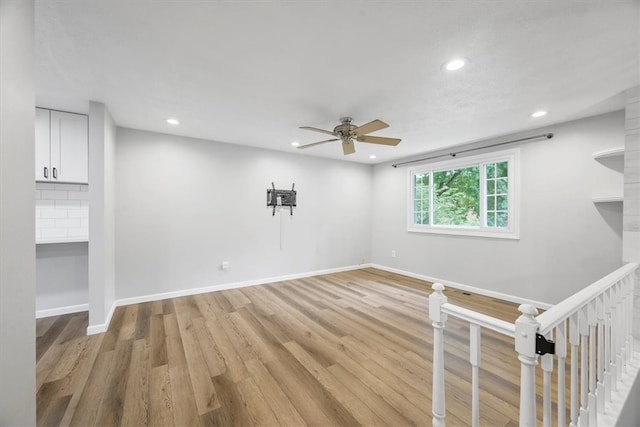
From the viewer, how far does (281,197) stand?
4594mm

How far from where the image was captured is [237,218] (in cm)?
420

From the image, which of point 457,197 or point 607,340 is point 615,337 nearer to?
point 607,340

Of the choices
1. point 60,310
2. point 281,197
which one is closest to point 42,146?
point 60,310

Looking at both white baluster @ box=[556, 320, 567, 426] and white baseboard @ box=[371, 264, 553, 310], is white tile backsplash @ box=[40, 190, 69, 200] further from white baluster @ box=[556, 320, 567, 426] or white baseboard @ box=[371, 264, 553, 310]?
white baseboard @ box=[371, 264, 553, 310]

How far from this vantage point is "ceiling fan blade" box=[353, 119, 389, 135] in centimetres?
231

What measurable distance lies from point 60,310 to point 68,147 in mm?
2006

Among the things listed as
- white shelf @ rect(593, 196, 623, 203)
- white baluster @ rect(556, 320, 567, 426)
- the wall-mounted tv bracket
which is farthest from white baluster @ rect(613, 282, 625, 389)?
the wall-mounted tv bracket

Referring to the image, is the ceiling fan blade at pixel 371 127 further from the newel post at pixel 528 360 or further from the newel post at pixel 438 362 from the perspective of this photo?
the newel post at pixel 528 360

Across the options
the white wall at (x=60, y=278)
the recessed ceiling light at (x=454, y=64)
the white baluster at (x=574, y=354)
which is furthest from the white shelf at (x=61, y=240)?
the white baluster at (x=574, y=354)

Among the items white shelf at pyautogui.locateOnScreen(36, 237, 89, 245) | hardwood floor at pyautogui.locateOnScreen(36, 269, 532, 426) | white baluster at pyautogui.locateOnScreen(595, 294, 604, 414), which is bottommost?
hardwood floor at pyautogui.locateOnScreen(36, 269, 532, 426)

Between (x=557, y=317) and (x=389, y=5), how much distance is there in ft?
5.70

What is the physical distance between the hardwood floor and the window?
4.20ft

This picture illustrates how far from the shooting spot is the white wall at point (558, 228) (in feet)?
9.27

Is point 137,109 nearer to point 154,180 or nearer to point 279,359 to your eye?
point 154,180
